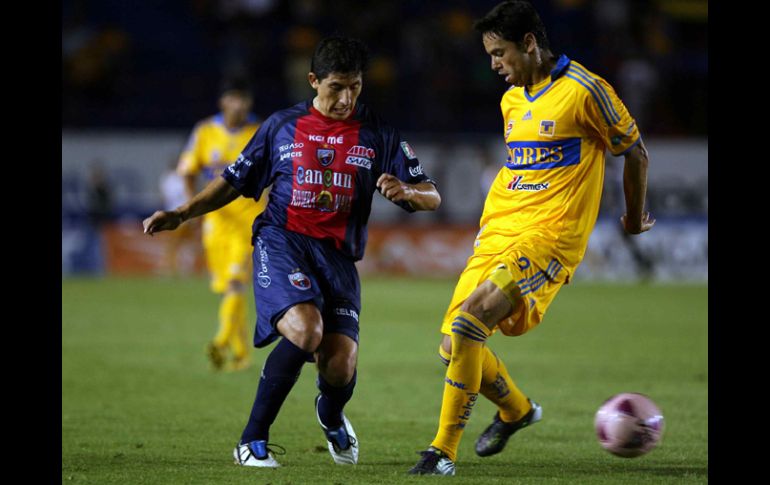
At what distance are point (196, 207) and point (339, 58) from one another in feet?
3.79

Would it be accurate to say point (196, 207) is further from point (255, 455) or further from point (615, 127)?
point (615, 127)

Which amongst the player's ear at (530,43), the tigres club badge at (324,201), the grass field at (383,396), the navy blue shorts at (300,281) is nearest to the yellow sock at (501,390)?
the grass field at (383,396)

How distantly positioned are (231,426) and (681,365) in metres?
5.37

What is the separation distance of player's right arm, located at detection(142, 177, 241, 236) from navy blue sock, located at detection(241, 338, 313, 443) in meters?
0.89

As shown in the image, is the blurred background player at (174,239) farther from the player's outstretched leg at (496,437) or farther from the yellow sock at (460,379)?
the yellow sock at (460,379)

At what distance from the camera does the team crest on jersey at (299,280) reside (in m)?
6.38

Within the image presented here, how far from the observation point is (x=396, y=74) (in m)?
26.8

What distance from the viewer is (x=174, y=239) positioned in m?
24.1

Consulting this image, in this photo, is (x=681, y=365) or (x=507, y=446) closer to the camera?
(x=507, y=446)

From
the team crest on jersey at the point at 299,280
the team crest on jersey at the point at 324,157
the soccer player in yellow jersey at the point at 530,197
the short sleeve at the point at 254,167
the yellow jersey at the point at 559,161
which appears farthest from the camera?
the short sleeve at the point at 254,167

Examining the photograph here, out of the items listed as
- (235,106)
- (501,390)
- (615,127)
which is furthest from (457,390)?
(235,106)

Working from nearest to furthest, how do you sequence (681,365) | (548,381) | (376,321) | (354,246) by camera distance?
(354,246) → (548,381) → (681,365) → (376,321)

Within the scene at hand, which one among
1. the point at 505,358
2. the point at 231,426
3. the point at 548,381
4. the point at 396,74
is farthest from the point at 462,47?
the point at 231,426

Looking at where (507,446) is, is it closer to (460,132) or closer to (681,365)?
(681,365)
